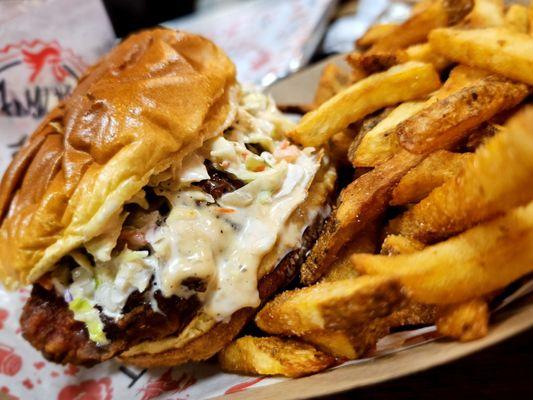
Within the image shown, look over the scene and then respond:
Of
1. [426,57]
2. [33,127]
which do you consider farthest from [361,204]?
[33,127]

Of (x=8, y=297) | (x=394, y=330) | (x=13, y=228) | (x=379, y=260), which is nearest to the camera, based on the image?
(x=379, y=260)

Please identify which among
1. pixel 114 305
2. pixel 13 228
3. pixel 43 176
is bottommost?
pixel 114 305

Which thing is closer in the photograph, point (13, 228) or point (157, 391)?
point (13, 228)

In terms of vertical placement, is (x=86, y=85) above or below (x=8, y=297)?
above

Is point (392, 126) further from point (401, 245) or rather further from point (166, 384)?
point (166, 384)

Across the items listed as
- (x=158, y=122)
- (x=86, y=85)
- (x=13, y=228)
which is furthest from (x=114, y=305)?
(x=86, y=85)

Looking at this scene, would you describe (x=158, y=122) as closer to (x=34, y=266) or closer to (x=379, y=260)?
(x=34, y=266)
